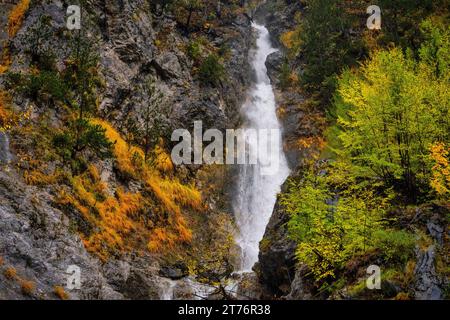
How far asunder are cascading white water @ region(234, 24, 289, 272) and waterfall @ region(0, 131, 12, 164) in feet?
46.7

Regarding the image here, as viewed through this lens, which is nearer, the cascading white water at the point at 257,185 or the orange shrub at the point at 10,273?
the orange shrub at the point at 10,273

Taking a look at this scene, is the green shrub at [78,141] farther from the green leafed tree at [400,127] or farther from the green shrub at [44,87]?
the green leafed tree at [400,127]

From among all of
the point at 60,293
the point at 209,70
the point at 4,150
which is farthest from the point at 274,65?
the point at 60,293

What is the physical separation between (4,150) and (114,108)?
10817 millimetres

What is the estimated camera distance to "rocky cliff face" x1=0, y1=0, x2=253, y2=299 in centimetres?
1425

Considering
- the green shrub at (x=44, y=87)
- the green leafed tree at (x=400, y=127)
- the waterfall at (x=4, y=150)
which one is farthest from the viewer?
the green shrub at (x=44, y=87)

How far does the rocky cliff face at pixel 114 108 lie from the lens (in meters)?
14.2

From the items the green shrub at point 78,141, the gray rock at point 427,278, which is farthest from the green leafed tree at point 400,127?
the green shrub at point 78,141

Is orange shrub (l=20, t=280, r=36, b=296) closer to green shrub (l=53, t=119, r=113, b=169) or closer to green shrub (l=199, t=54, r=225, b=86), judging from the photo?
green shrub (l=53, t=119, r=113, b=169)

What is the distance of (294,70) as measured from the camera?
45.7 m

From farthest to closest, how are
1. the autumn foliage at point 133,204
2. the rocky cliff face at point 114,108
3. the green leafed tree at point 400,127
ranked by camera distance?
the autumn foliage at point 133,204 < the green leafed tree at point 400,127 < the rocky cliff face at point 114,108

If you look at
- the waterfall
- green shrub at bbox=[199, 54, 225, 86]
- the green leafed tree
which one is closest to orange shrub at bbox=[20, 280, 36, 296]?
the waterfall

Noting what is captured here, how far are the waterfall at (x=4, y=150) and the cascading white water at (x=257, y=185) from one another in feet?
46.7

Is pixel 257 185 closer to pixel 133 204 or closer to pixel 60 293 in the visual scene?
pixel 133 204
